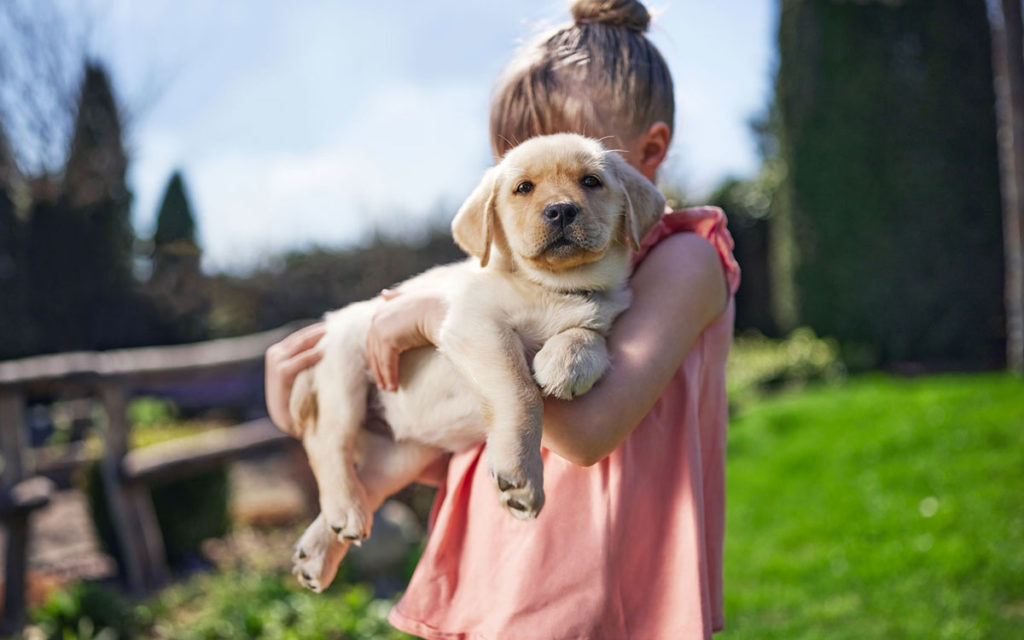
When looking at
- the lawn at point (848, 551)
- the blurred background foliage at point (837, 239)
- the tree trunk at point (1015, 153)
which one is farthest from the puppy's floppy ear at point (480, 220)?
the tree trunk at point (1015, 153)

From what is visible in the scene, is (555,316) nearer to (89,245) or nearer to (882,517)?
(882,517)

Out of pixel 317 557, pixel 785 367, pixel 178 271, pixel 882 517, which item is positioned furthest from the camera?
pixel 785 367

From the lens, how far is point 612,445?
152 centimetres

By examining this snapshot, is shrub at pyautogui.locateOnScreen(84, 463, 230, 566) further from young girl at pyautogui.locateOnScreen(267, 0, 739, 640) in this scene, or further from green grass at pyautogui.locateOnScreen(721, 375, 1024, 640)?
young girl at pyautogui.locateOnScreen(267, 0, 739, 640)

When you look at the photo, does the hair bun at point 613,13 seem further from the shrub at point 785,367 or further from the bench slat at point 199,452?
the shrub at point 785,367

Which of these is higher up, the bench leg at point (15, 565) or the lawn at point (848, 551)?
the bench leg at point (15, 565)

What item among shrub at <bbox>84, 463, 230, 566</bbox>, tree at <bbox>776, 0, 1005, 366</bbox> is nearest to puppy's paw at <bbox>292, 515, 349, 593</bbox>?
shrub at <bbox>84, 463, 230, 566</bbox>

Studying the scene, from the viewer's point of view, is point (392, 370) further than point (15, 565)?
No

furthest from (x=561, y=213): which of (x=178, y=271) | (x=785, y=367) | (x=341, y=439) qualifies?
(x=785, y=367)

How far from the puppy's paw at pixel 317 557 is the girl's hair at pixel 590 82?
1.02 m

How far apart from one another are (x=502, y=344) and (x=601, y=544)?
1.50 ft

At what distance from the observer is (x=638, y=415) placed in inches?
61.1

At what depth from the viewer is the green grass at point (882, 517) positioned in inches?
175

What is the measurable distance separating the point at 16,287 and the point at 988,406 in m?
10.9
